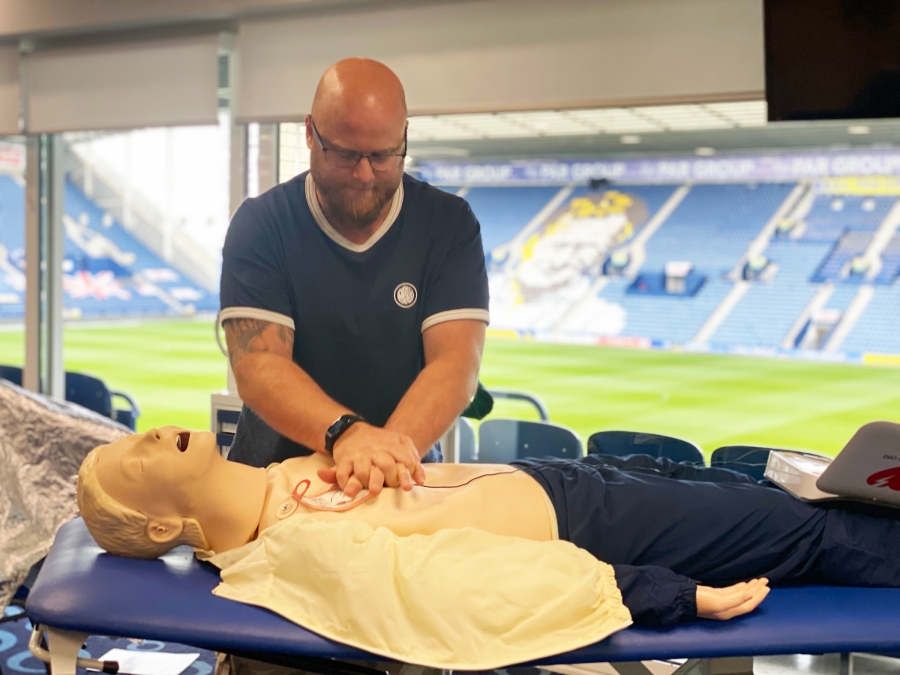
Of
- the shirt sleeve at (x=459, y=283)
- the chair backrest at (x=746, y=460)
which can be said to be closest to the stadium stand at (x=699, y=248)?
the chair backrest at (x=746, y=460)

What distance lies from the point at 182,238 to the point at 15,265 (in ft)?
14.2

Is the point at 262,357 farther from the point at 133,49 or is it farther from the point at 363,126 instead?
the point at 133,49

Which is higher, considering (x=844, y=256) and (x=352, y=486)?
(x=844, y=256)

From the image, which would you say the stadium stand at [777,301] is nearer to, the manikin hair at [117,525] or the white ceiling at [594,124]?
the white ceiling at [594,124]

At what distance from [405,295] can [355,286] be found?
0.10 meters

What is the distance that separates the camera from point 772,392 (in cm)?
1191

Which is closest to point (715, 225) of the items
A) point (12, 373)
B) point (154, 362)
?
point (154, 362)

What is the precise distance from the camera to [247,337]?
1649 mm

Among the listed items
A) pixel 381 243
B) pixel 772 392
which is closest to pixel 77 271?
pixel 772 392

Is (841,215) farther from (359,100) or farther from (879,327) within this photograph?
(359,100)

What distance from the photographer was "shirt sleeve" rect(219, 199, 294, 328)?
1.66m

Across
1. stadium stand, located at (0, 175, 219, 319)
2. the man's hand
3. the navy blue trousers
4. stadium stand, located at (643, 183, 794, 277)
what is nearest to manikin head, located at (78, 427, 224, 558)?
the navy blue trousers

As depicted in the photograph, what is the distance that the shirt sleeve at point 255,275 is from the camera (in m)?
1.66

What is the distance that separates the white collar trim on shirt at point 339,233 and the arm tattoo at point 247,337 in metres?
0.22
